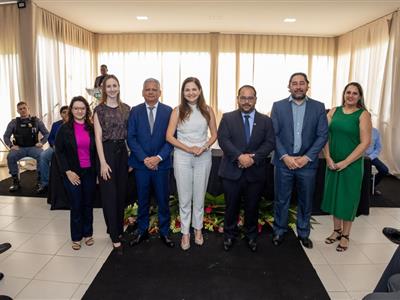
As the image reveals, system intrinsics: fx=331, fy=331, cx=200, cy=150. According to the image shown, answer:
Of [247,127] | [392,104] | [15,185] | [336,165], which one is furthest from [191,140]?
[392,104]

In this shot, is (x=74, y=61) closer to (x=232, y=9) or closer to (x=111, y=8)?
(x=111, y=8)

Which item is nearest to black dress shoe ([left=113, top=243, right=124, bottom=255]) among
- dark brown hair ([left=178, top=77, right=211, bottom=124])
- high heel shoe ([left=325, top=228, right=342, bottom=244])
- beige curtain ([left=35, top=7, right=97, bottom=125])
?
dark brown hair ([left=178, top=77, right=211, bottom=124])

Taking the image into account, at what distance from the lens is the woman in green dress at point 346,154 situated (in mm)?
2812

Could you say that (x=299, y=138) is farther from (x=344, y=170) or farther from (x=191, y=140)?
(x=191, y=140)

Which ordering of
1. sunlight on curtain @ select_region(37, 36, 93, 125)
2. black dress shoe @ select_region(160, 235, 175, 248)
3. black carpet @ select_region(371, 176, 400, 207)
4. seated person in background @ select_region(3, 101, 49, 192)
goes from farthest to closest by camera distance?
sunlight on curtain @ select_region(37, 36, 93, 125)
seated person in background @ select_region(3, 101, 49, 192)
black carpet @ select_region(371, 176, 400, 207)
black dress shoe @ select_region(160, 235, 175, 248)

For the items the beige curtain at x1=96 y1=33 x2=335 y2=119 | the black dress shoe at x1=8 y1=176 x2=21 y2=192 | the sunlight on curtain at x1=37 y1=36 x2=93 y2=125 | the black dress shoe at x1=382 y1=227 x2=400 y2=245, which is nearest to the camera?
the black dress shoe at x1=382 y1=227 x2=400 y2=245

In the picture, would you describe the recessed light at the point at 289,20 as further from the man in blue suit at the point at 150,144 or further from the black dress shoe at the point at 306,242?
the black dress shoe at the point at 306,242

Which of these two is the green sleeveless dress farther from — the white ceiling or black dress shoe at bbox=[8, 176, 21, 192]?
black dress shoe at bbox=[8, 176, 21, 192]

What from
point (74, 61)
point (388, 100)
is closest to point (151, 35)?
point (74, 61)

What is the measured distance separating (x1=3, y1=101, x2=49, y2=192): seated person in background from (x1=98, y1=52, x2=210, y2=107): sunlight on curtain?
3.34 metres

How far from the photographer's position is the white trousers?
2.85 meters

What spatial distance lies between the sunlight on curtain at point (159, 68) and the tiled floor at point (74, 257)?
15.6 feet

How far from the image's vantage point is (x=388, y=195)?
4.77 metres

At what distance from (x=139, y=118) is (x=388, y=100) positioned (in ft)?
16.5
